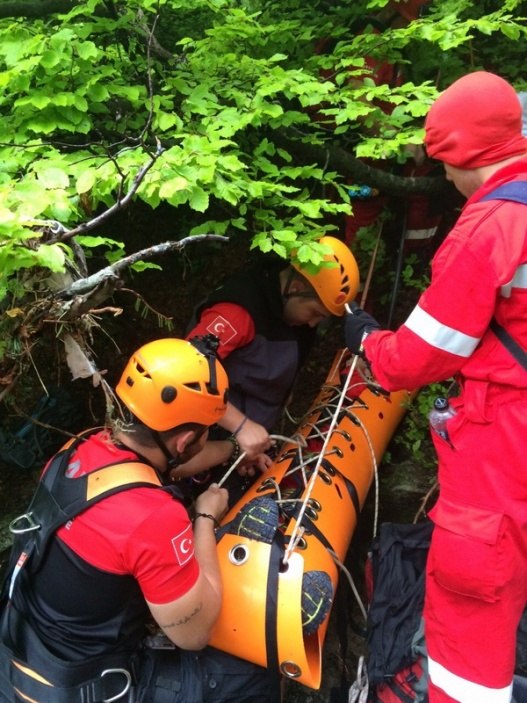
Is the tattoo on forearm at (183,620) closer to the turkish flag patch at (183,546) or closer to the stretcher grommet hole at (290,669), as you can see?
the turkish flag patch at (183,546)

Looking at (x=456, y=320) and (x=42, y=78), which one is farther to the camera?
(x=42, y=78)

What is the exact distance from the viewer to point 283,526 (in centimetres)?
263

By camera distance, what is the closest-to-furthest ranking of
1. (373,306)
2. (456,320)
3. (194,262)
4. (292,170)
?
(456,320) → (292,170) → (373,306) → (194,262)

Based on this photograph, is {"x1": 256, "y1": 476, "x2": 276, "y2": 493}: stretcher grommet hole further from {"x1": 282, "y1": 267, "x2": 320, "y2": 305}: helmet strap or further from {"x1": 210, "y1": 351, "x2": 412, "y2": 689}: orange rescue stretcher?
{"x1": 282, "y1": 267, "x2": 320, "y2": 305}: helmet strap

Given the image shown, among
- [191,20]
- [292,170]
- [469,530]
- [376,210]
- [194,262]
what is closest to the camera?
[469,530]

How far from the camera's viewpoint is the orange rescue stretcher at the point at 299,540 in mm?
2189

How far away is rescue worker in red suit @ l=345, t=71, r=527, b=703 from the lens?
1811 millimetres

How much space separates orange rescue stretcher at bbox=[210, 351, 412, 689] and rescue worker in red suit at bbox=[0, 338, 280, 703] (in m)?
0.16

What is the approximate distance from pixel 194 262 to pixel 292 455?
9.95 ft

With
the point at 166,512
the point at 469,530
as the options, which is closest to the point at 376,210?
the point at 469,530

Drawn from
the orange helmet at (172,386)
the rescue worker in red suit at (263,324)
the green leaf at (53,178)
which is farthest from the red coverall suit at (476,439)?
the green leaf at (53,178)

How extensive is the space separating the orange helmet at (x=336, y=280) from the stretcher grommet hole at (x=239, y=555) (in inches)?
56.5

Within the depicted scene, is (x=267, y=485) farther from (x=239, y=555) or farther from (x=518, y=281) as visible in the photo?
(x=518, y=281)

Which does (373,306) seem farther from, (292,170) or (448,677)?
(448,677)
